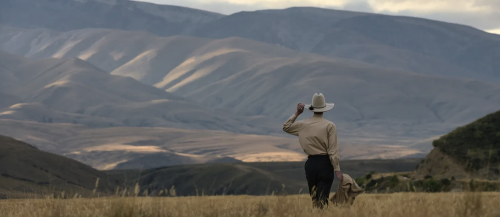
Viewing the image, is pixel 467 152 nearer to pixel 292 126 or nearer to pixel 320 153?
pixel 292 126

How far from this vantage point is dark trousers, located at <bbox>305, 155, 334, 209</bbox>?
36.9 feet

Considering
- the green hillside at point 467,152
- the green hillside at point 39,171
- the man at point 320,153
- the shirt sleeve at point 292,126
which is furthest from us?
the green hillside at point 39,171

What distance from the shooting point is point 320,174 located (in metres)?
11.2

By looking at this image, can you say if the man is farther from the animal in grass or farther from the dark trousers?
the animal in grass

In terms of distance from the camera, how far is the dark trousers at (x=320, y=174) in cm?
1124

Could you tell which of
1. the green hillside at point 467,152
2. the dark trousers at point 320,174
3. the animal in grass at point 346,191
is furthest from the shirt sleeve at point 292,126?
the green hillside at point 467,152

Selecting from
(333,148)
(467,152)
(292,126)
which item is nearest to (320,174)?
(333,148)

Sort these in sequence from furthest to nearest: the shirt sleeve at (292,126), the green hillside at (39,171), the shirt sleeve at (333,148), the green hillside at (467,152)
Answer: the green hillside at (39,171)
the green hillside at (467,152)
the shirt sleeve at (292,126)
the shirt sleeve at (333,148)

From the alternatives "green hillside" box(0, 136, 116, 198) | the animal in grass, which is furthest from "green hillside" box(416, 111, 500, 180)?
the animal in grass

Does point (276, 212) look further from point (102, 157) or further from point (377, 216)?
point (102, 157)

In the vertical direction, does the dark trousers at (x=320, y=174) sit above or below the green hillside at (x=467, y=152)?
below

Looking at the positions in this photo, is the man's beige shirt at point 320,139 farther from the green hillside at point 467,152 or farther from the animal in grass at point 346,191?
the green hillside at point 467,152

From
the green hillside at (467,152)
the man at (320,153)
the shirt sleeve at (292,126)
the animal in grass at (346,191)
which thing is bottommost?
the animal in grass at (346,191)

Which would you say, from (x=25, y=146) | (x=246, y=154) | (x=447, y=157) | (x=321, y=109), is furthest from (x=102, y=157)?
(x=321, y=109)
